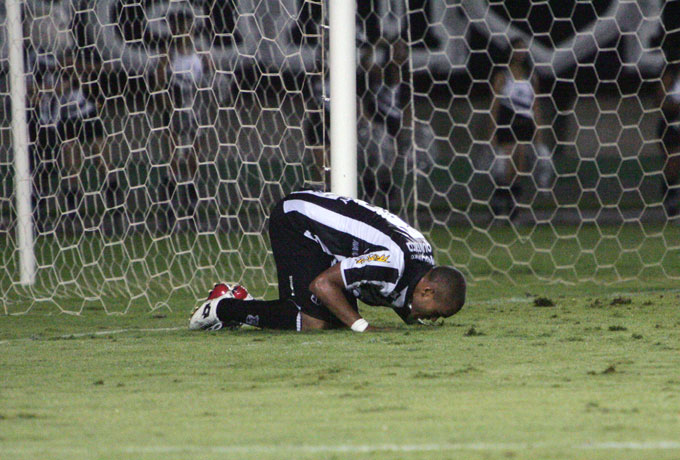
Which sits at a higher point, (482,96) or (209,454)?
(482,96)

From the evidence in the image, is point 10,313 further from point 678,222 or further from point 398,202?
point 398,202

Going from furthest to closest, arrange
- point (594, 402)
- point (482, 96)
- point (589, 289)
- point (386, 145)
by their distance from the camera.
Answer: point (482, 96) → point (386, 145) → point (589, 289) → point (594, 402)

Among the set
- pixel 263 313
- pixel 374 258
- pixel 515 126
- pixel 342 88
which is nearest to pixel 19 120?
pixel 342 88

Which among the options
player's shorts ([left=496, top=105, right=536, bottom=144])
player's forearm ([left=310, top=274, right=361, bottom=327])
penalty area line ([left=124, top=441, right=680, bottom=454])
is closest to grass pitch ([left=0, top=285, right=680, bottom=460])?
penalty area line ([left=124, top=441, right=680, bottom=454])

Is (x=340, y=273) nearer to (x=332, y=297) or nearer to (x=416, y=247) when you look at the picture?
(x=332, y=297)

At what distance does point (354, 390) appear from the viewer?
3100 millimetres

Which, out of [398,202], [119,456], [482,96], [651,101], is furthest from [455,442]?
[482,96]

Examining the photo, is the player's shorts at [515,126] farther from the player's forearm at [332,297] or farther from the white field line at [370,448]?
the white field line at [370,448]

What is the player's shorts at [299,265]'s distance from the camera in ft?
15.3

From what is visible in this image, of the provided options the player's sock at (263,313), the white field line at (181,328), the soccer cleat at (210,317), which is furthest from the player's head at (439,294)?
the white field line at (181,328)

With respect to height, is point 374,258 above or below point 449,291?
above

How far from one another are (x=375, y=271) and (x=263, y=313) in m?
0.71

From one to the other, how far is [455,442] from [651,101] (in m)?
12.0

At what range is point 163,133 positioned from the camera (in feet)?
26.5
